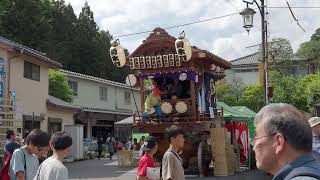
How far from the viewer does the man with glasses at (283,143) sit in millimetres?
2498

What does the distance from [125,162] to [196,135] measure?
22.7 feet

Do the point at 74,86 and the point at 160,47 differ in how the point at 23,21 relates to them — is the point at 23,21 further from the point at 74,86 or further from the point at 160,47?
the point at 160,47

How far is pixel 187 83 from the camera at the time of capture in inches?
781

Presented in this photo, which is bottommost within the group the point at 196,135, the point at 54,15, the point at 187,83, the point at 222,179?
the point at 222,179

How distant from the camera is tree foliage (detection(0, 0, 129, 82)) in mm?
45312

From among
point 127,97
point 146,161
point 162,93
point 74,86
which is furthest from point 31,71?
point 127,97

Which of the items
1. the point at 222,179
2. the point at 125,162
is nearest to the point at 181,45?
the point at 222,179

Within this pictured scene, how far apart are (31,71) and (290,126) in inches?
952

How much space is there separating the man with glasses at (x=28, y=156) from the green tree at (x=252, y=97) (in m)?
36.8

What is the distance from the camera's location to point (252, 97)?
44781 millimetres

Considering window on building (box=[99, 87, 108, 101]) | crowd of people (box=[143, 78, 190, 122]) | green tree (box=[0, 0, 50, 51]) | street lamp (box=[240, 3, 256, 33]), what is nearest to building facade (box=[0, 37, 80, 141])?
crowd of people (box=[143, 78, 190, 122])

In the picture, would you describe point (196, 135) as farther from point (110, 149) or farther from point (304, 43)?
point (304, 43)

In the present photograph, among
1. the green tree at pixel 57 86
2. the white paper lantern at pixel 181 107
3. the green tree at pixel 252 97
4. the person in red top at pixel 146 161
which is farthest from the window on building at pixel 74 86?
the person in red top at pixel 146 161

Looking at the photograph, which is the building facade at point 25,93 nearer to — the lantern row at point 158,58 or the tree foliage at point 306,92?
the lantern row at point 158,58
